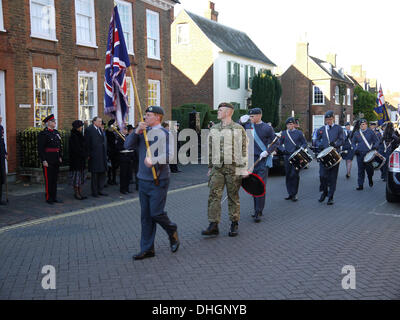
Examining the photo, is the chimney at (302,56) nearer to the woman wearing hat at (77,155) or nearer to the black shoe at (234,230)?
the woman wearing hat at (77,155)

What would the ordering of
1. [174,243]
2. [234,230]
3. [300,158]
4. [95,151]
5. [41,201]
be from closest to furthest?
[174,243]
[234,230]
[300,158]
[41,201]
[95,151]

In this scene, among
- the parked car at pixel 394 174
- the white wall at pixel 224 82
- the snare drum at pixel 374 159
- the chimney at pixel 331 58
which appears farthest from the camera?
the chimney at pixel 331 58

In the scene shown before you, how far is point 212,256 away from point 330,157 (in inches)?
197

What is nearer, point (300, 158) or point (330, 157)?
point (330, 157)

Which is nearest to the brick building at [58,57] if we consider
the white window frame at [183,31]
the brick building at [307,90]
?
the white window frame at [183,31]

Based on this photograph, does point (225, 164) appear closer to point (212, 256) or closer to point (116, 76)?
point (212, 256)

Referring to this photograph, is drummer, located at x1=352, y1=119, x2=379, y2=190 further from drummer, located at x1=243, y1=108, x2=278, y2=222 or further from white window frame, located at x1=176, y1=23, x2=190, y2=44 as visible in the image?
white window frame, located at x1=176, y1=23, x2=190, y2=44

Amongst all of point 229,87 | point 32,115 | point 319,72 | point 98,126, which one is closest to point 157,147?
point 98,126

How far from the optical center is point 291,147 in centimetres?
1056

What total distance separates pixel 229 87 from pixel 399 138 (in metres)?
21.6

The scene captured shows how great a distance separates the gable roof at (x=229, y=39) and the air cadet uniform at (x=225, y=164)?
26.6m

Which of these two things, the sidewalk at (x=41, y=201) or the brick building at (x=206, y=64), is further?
the brick building at (x=206, y=64)

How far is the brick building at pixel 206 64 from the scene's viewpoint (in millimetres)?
32562

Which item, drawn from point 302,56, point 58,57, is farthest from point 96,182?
point 302,56
